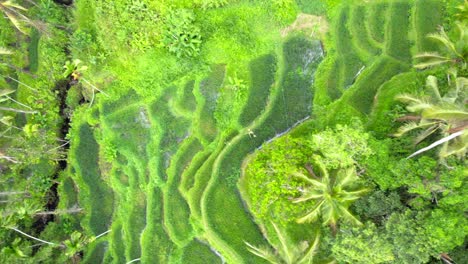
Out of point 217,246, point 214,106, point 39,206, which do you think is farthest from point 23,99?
point 217,246

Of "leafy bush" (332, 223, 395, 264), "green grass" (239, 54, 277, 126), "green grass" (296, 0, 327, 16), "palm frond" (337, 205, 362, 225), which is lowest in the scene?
"leafy bush" (332, 223, 395, 264)

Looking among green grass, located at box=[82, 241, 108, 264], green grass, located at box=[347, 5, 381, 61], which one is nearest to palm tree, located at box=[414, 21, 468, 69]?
green grass, located at box=[347, 5, 381, 61]

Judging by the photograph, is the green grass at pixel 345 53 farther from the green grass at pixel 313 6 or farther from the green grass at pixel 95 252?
the green grass at pixel 95 252

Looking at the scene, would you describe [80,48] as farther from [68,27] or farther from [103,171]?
[103,171]

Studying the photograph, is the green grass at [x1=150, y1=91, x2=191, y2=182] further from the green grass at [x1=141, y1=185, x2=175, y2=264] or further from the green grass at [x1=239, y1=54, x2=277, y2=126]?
the green grass at [x1=239, y1=54, x2=277, y2=126]

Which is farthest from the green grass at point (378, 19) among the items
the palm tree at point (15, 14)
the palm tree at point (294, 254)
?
the palm tree at point (15, 14)
